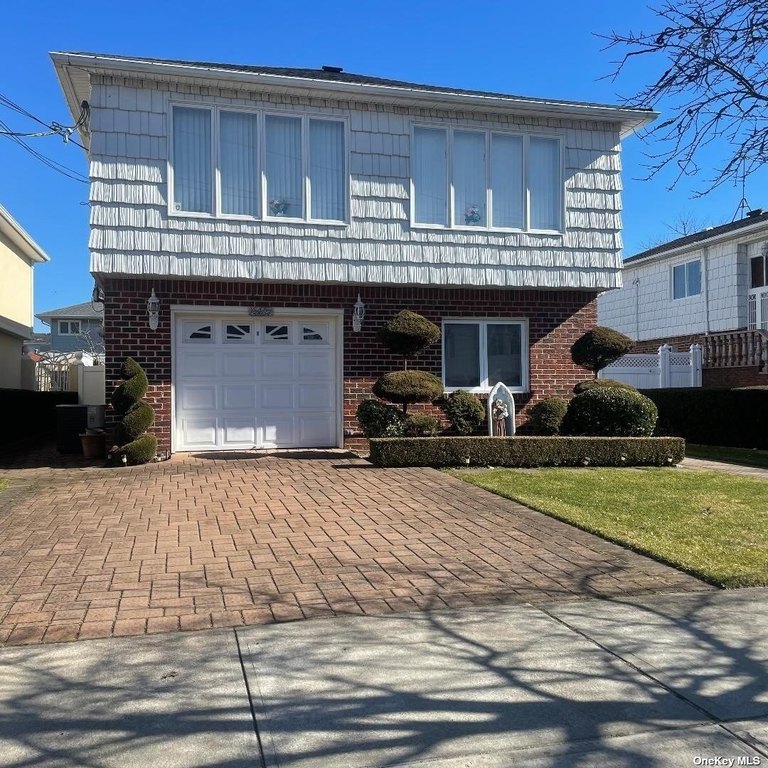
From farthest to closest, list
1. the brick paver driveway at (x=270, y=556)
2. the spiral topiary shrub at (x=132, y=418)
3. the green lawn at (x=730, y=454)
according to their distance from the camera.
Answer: the green lawn at (x=730, y=454), the spiral topiary shrub at (x=132, y=418), the brick paver driveway at (x=270, y=556)

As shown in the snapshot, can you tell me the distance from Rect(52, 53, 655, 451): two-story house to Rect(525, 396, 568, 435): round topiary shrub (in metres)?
0.92

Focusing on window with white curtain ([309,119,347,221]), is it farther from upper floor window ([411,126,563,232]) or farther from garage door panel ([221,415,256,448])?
garage door panel ([221,415,256,448])

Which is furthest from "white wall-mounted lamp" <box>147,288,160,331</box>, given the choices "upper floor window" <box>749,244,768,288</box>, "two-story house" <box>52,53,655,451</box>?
"upper floor window" <box>749,244,768,288</box>

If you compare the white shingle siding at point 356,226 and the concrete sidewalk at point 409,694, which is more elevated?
the white shingle siding at point 356,226

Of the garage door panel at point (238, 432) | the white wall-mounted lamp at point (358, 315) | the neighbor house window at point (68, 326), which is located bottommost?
the garage door panel at point (238, 432)

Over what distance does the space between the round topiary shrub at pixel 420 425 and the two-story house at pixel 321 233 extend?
1.10 metres

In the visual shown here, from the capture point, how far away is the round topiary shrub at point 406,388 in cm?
1108

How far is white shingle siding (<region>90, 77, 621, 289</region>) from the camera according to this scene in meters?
10.7

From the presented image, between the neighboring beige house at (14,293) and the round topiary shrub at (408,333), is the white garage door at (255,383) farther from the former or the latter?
the neighboring beige house at (14,293)

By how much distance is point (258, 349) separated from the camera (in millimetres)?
12023

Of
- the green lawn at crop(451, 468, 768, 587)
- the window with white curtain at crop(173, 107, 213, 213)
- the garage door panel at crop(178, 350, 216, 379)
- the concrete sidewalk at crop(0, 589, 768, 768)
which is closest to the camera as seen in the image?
the concrete sidewalk at crop(0, 589, 768, 768)

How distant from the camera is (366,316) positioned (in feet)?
40.1

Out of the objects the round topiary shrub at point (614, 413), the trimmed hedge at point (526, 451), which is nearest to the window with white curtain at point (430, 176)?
the round topiary shrub at point (614, 413)

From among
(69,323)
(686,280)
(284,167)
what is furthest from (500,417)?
(69,323)
